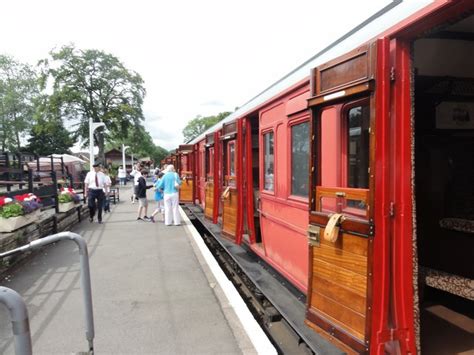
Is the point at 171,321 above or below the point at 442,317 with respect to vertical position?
below

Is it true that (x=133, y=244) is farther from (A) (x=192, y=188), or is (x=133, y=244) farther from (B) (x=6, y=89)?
(B) (x=6, y=89)

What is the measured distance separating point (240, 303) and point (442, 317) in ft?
7.08

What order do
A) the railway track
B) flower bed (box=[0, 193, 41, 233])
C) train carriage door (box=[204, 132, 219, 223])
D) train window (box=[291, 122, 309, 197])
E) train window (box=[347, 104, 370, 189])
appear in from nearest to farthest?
train window (box=[347, 104, 370, 189]), the railway track, train window (box=[291, 122, 309, 197]), flower bed (box=[0, 193, 41, 233]), train carriage door (box=[204, 132, 219, 223])

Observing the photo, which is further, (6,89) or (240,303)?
(6,89)

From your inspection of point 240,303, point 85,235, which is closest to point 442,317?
point 240,303

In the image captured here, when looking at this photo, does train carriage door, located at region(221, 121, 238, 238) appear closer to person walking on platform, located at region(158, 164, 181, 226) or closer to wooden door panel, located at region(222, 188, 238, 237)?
wooden door panel, located at region(222, 188, 238, 237)

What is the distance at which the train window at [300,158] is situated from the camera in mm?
3963

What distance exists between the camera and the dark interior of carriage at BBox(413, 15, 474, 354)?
3668 mm

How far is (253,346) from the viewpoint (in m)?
3.64

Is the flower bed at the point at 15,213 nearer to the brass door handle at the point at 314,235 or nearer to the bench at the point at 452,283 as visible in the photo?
the brass door handle at the point at 314,235

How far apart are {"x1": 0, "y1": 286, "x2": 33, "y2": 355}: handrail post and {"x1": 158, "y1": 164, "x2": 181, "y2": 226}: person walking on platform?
8.60 meters

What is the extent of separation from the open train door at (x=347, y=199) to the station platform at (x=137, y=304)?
3.30 feet

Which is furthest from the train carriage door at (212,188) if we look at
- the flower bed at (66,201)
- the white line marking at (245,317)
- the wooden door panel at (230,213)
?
the flower bed at (66,201)

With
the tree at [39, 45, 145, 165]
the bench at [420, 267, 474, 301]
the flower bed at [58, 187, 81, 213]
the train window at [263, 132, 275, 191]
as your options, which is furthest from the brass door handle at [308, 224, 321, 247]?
the tree at [39, 45, 145, 165]
